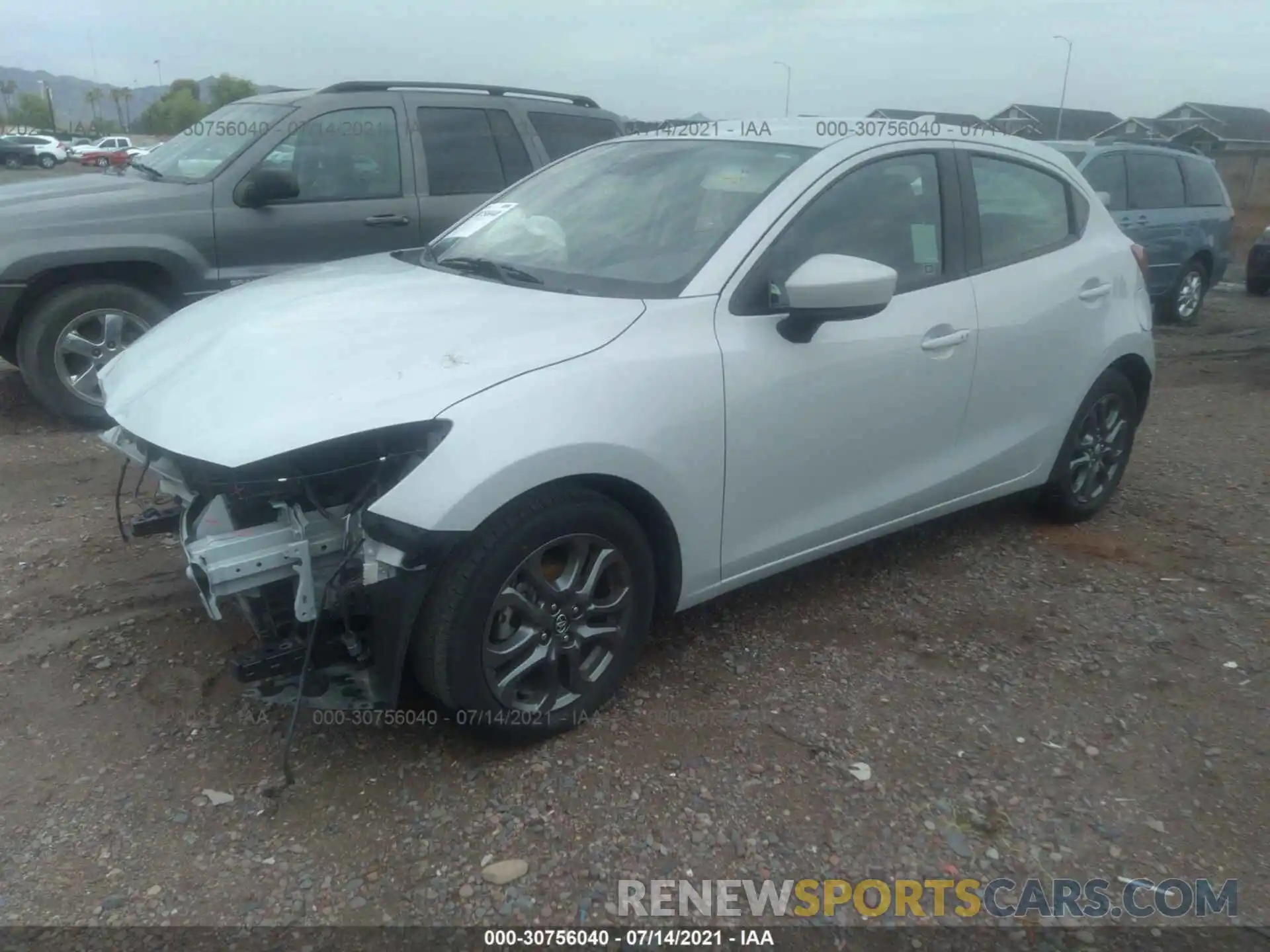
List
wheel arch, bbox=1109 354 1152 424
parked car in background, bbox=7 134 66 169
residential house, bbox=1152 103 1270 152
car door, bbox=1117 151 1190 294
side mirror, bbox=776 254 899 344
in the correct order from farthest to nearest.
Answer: residential house, bbox=1152 103 1270 152 < parked car in background, bbox=7 134 66 169 < car door, bbox=1117 151 1190 294 < wheel arch, bbox=1109 354 1152 424 < side mirror, bbox=776 254 899 344

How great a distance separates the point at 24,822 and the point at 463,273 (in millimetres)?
2087

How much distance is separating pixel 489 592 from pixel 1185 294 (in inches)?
418

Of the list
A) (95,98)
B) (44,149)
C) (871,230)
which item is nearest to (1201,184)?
(871,230)

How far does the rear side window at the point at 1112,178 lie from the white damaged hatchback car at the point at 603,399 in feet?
19.2

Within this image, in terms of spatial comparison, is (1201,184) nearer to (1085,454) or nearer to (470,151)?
(1085,454)

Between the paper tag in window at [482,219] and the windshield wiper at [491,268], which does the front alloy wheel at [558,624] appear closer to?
the windshield wiper at [491,268]

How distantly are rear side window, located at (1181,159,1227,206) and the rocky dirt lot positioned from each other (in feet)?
25.3

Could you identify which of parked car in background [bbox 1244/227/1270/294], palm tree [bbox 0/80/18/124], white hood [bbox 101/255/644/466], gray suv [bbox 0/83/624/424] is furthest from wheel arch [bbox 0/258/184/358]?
palm tree [bbox 0/80/18/124]

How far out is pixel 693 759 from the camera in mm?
3004

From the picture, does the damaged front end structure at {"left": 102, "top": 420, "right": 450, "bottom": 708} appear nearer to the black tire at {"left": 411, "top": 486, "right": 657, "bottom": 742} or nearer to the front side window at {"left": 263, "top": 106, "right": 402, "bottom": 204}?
the black tire at {"left": 411, "top": 486, "right": 657, "bottom": 742}

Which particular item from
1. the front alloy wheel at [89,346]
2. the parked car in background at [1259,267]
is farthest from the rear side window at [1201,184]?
the front alloy wheel at [89,346]

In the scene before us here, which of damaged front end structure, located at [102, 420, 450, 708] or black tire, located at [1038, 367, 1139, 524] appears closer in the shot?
damaged front end structure, located at [102, 420, 450, 708]

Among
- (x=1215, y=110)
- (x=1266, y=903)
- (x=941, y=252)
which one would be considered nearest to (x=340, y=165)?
(x=941, y=252)

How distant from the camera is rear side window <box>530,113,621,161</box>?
697cm
